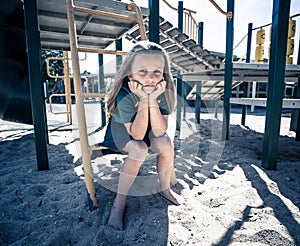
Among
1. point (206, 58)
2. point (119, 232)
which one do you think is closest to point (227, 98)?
point (206, 58)

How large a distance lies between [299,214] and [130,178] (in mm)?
1051

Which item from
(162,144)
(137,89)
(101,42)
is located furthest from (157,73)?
(101,42)

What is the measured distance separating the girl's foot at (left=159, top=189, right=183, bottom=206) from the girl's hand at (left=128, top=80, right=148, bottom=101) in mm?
684

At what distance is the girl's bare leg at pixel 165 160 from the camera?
1.32m

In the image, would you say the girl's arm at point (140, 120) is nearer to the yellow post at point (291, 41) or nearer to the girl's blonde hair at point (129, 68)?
the girl's blonde hair at point (129, 68)

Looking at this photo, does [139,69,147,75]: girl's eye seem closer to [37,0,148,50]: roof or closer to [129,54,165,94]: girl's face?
[129,54,165,94]: girl's face

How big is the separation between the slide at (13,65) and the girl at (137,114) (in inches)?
91.4

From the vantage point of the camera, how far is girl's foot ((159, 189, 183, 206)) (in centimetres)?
133

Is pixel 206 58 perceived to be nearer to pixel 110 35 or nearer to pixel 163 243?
pixel 110 35

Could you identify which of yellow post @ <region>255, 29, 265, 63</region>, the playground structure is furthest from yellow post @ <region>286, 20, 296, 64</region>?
yellow post @ <region>255, 29, 265, 63</region>

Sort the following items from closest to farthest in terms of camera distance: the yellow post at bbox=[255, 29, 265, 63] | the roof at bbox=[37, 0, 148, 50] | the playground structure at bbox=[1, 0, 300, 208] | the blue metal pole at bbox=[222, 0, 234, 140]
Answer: the playground structure at bbox=[1, 0, 300, 208] → the roof at bbox=[37, 0, 148, 50] → the blue metal pole at bbox=[222, 0, 234, 140] → the yellow post at bbox=[255, 29, 265, 63]

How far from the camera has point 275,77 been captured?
1.83 m

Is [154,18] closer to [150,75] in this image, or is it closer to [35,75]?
[150,75]

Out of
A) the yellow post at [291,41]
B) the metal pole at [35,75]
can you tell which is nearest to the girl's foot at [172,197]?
the metal pole at [35,75]
